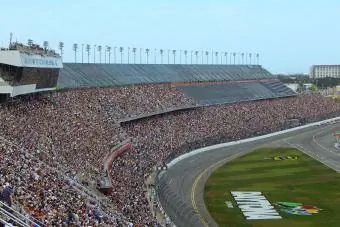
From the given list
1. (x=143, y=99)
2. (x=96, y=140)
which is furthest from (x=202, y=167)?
(x=96, y=140)

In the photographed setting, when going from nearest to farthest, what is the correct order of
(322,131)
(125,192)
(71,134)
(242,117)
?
(125,192)
(71,134)
(242,117)
(322,131)

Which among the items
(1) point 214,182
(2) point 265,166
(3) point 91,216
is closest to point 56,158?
(3) point 91,216

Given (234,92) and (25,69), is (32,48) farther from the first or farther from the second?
(234,92)

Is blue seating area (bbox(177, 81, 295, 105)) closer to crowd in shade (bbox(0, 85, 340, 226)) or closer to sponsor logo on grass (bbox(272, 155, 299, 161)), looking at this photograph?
crowd in shade (bbox(0, 85, 340, 226))

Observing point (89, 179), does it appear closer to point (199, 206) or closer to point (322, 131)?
point (199, 206)

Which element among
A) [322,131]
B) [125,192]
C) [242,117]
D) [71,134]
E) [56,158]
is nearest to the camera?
[56,158]

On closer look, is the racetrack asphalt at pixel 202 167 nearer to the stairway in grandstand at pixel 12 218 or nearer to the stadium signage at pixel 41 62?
the stadium signage at pixel 41 62
